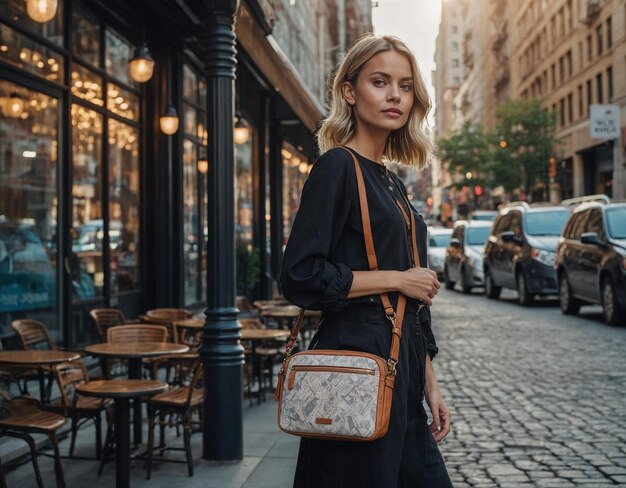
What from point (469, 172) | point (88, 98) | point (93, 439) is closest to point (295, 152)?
point (88, 98)

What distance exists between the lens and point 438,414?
2.72 m

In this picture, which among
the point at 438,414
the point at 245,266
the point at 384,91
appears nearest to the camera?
the point at 384,91

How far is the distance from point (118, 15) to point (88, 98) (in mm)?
1297

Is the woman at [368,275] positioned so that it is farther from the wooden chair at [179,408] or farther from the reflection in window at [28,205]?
the reflection in window at [28,205]

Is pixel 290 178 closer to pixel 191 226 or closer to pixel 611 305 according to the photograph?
pixel 191 226

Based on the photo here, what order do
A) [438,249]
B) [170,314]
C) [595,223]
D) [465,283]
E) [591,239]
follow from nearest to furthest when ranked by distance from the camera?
[170,314]
[591,239]
[595,223]
[465,283]
[438,249]

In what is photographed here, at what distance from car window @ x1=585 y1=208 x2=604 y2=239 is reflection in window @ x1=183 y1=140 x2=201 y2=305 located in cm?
606

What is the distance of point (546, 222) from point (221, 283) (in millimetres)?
14063

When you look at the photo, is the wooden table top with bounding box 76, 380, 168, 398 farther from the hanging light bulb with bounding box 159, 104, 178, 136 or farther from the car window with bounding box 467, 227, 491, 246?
the car window with bounding box 467, 227, 491, 246

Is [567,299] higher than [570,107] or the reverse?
the reverse

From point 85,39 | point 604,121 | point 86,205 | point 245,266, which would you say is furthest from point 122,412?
point 604,121

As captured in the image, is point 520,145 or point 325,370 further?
point 520,145

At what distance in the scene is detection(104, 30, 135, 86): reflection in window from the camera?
10.6 metres

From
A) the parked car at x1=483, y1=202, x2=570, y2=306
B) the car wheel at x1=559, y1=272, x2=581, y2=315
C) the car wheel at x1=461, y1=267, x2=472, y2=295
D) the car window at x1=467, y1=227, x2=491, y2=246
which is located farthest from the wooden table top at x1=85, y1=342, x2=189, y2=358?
the car window at x1=467, y1=227, x2=491, y2=246
